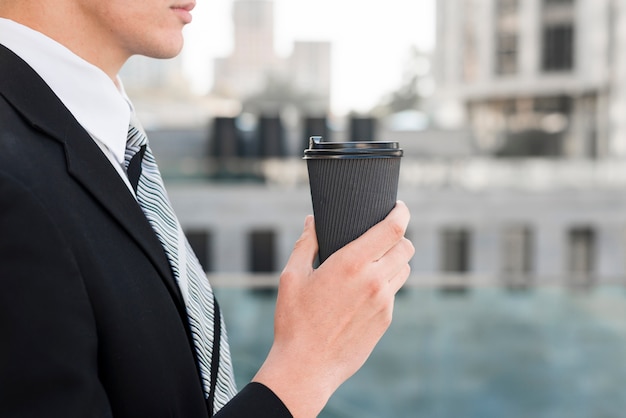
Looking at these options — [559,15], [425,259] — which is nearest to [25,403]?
[425,259]

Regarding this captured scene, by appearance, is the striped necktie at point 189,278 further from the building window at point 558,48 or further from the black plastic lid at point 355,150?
the building window at point 558,48

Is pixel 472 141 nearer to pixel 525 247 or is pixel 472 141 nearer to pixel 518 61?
pixel 525 247

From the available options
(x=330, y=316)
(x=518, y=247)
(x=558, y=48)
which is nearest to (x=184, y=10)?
(x=330, y=316)

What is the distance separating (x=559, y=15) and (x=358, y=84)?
1546 inches

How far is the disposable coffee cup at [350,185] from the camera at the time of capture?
111cm

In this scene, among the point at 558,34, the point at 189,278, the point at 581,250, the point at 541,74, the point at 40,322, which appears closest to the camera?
the point at 40,322

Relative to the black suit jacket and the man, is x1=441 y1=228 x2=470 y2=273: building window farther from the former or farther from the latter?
the black suit jacket

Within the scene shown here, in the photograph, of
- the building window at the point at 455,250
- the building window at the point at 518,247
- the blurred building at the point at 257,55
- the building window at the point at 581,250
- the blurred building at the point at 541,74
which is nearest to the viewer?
the building window at the point at 455,250

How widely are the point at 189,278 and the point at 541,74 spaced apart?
41800mm

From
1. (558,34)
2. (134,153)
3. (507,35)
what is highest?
(507,35)

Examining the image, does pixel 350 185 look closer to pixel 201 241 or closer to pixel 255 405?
pixel 255 405

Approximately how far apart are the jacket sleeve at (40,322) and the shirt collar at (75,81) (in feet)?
0.90

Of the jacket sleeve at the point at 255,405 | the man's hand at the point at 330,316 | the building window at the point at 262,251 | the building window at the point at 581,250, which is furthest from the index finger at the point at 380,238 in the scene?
the building window at the point at 581,250

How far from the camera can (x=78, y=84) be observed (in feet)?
3.85
